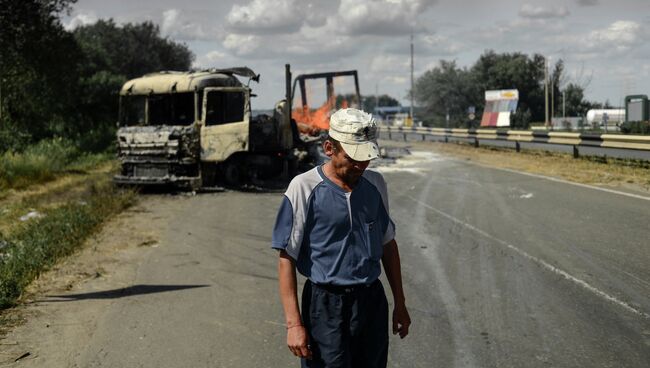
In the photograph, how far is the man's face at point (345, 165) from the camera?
10.5 ft

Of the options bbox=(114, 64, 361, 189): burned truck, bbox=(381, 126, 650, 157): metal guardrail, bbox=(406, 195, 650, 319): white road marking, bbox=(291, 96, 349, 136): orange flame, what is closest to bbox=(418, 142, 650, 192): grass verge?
bbox=(381, 126, 650, 157): metal guardrail

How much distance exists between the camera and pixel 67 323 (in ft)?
20.5

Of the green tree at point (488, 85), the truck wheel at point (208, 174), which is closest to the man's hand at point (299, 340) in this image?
the truck wheel at point (208, 174)

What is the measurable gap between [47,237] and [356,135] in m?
8.13

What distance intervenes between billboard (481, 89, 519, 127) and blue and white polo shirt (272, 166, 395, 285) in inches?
2229

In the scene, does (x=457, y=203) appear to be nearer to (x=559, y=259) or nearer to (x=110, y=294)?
(x=559, y=259)

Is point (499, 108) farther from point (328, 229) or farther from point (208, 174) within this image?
point (328, 229)

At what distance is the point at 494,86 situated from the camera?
A: 83.2m

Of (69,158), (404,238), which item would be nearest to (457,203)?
(404,238)

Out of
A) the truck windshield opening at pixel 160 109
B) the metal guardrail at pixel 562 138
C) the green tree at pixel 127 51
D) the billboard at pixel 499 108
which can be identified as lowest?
the metal guardrail at pixel 562 138

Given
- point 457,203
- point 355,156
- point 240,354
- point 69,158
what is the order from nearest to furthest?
point 355,156 → point 240,354 → point 457,203 → point 69,158

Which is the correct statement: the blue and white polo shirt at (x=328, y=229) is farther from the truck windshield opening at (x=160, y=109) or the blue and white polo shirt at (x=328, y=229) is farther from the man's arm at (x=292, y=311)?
the truck windshield opening at (x=160, y=109)

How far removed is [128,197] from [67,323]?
8.88 metres

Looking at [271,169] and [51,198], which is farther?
Result: [271,169]
